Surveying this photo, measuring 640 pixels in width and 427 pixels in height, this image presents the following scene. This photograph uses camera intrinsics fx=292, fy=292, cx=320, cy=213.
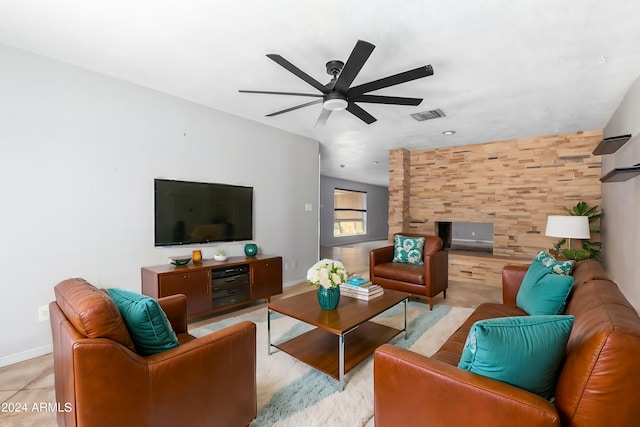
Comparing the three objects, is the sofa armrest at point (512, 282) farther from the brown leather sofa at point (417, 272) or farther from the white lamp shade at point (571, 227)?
the white lamp shade at point (571, 227)

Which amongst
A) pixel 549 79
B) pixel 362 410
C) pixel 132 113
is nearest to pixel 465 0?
pixel 549 79

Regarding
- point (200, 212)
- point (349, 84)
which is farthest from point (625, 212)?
point (200, 212)

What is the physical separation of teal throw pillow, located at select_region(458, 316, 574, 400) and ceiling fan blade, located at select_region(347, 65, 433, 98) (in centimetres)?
159

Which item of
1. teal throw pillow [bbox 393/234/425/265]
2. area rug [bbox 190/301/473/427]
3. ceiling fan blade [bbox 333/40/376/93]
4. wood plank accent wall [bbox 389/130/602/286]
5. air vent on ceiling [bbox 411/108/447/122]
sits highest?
air vent on ceiling [bbox 411/108/447/122]

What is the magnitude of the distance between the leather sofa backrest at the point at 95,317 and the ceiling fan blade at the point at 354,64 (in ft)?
5.94

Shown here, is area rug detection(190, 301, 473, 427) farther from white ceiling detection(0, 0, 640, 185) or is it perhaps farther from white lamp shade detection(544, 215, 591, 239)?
white ceiling detection(0, 0, 640, 185)

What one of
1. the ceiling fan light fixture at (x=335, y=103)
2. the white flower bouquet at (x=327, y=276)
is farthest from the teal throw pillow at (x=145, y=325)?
the ceiling fan light fixture at (x=335, y=103)

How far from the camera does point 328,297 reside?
2.31 m

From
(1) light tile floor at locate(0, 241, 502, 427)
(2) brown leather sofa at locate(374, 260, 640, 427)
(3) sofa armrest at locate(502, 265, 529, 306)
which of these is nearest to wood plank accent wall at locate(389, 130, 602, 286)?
(3) sofa armrest at locate(502, 265, 529, 306)

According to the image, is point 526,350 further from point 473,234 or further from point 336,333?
point 473,234

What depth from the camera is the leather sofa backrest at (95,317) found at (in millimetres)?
1114

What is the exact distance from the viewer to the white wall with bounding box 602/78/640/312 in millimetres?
2709

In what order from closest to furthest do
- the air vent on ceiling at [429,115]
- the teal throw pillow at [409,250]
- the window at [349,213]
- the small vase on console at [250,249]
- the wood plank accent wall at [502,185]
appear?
1. the air vent on ceiling at [429,115]
2. the small vase on console at [250,249]
3. the teal throw pillow at [409,250]
4. the wood plank accent wall at [502,185]
5. the window at [349,213]

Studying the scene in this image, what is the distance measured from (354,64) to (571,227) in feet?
11.5
